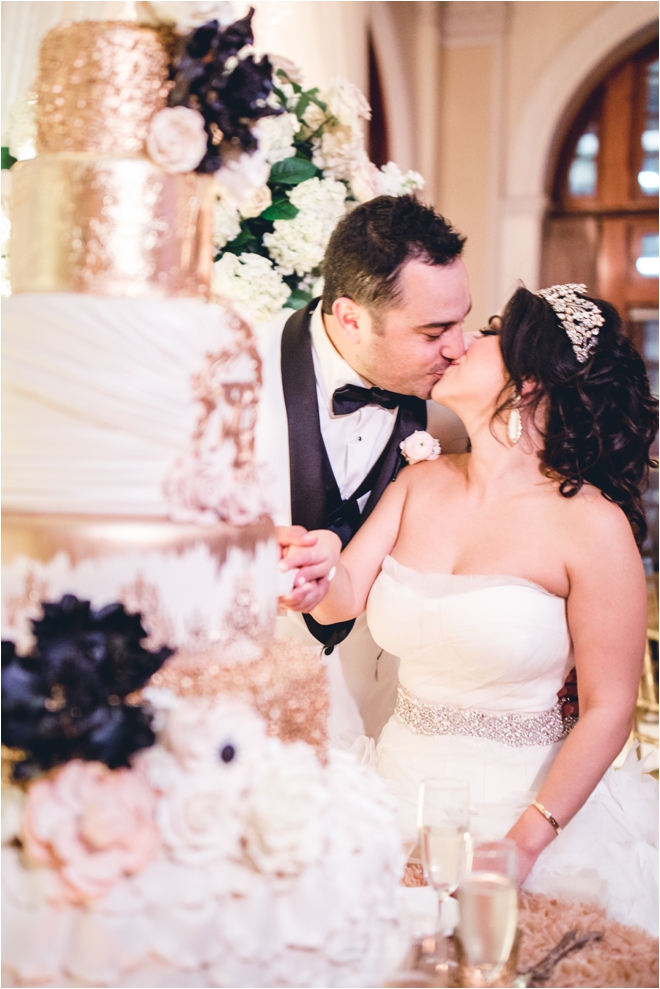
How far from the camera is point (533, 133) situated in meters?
6.51

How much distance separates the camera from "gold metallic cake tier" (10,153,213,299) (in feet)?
4.63

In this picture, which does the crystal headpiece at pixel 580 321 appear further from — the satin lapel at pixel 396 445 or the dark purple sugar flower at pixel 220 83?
the dark purple sugar flower at pixel 220 83

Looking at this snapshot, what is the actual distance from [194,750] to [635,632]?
1189 mm

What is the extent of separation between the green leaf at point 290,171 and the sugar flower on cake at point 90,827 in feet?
6.41

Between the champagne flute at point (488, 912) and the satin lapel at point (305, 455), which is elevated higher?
the satin lapel at point (305, 455)

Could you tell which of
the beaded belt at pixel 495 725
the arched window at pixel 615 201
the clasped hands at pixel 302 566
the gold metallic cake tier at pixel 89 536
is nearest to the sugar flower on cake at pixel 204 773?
the gold metallic cake tier at pixel 89 536

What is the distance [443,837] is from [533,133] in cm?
613

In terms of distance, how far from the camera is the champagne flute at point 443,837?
53.7 inches

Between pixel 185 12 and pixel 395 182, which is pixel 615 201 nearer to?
pixel 395 182

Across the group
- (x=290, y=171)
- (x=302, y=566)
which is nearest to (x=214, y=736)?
(x=302, y=566)

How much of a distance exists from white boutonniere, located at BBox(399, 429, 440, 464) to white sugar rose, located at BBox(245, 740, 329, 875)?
1.36 metres

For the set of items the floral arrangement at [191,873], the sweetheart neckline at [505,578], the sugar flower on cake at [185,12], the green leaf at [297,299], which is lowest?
the floral arrangement at [191,873]

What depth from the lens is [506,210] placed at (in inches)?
260

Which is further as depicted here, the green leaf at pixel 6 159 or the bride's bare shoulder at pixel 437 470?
the bride's bare shoulder at pixel 437 470
